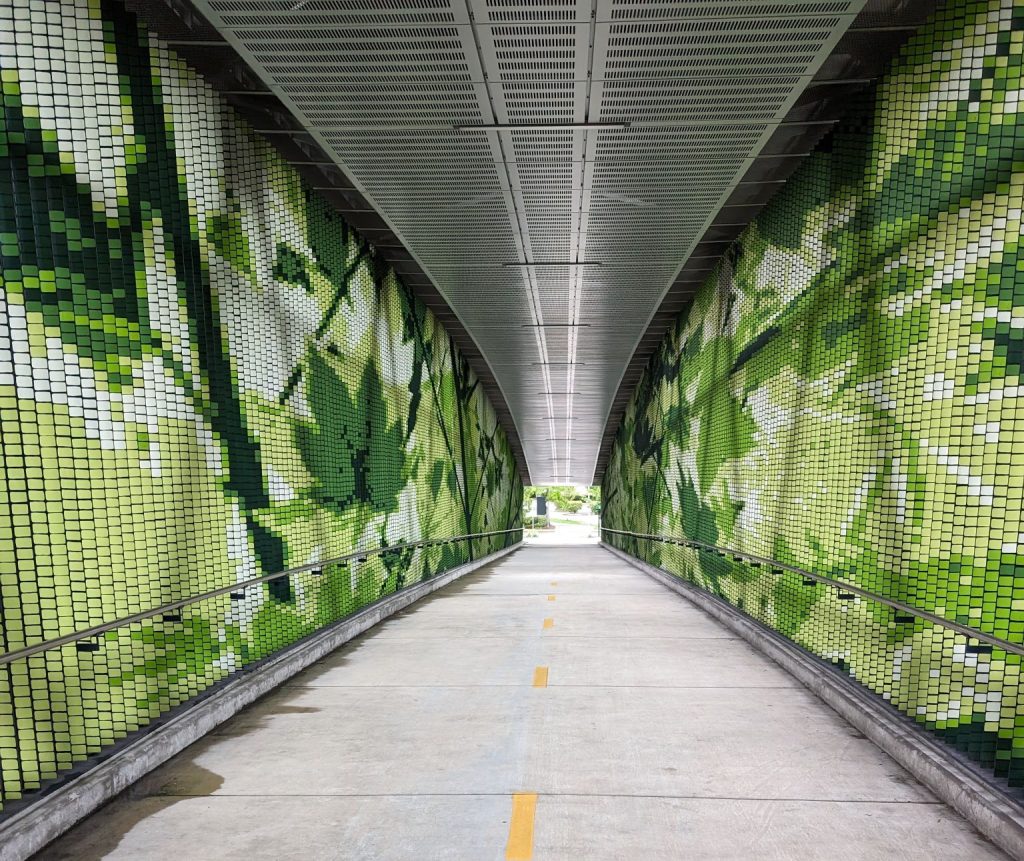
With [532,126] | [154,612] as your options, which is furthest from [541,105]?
[154,612]

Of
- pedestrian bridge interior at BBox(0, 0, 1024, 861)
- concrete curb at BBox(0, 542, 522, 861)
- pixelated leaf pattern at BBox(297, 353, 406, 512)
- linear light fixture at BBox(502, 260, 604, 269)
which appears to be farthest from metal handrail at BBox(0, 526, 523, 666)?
linear light fixture at BBox(502, 260, 604, 269)

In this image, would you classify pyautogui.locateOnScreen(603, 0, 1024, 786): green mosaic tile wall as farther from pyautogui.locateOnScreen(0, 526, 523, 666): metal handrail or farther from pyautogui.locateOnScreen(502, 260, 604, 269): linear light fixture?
pyautogui.locateOnScreen(0, 526, 523, 666): metal handrail

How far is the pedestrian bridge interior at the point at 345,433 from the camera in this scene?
14.5 feet

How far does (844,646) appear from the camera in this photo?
6773 mm

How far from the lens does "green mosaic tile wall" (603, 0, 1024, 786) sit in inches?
189

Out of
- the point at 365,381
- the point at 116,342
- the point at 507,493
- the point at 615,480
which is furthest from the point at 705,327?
the point at 507,493

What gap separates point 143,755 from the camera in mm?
4836

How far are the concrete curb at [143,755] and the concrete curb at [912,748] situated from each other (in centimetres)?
444

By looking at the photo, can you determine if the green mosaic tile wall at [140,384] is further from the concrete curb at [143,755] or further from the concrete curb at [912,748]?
the concrete curb at [912,748]

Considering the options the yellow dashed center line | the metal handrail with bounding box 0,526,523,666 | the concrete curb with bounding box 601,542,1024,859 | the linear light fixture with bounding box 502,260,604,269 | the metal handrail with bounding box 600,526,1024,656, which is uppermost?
the linear light fixture with bounding box 502,260,604,269

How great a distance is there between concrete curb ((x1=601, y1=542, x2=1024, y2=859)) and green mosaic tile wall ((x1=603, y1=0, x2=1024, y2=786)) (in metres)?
0.14

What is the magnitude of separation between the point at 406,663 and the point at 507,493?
27946 mm

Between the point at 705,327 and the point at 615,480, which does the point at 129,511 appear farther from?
the point at 615,480

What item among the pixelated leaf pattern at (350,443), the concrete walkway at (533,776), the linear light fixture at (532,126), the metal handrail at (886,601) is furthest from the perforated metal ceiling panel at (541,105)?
the concrete walkway at (533,776)
